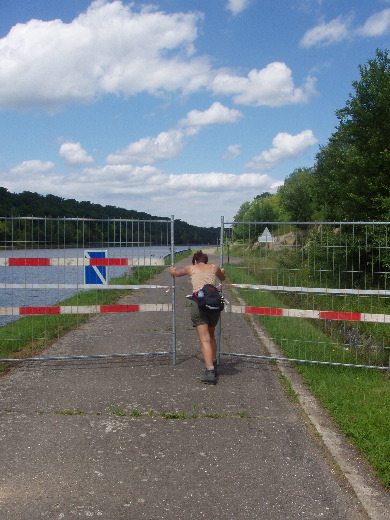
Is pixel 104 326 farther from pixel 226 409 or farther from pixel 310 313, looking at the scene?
pixel 226 409

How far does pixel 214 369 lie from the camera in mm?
6781

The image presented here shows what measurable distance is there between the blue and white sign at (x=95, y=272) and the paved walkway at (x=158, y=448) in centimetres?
130

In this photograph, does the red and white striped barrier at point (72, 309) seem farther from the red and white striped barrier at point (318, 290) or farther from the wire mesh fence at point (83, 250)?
the red and white striped barrier at point (318, 290)

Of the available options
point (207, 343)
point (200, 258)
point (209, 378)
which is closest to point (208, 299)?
point (207, 343)

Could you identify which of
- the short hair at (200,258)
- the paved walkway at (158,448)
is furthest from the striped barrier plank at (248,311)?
the short hair at (200,258)

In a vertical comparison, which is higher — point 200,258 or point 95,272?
point 200,258

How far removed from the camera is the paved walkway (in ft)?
12.0

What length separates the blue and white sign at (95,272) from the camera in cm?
808

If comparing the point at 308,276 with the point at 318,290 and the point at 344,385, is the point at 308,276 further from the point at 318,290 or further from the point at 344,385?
the point at 344,385

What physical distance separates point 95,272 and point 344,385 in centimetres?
404

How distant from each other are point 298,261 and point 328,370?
1691 millimetres

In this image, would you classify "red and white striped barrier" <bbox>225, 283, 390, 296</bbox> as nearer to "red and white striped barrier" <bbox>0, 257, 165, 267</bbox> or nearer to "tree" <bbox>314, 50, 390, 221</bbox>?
"red and white striped barrier" <bbox>0, 257, 165, 267</bbox>

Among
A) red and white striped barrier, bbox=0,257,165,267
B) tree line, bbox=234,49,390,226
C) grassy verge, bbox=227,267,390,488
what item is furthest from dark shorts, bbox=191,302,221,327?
tree line, bbox=234,49,390,226

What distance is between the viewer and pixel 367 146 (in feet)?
60.5
